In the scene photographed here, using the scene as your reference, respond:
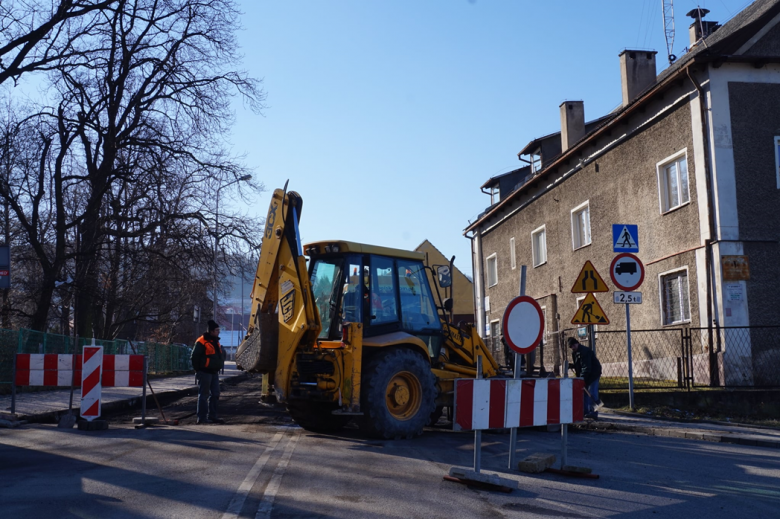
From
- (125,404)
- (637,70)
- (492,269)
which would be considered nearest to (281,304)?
(125,404)

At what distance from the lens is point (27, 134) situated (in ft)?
69.0

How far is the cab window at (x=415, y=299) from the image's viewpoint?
11312 mm

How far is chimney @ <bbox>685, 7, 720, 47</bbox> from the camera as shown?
77.9 feet

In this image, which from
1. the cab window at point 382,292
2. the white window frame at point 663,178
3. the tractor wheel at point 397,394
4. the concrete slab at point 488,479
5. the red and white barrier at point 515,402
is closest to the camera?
the concrete slab at point 488,479

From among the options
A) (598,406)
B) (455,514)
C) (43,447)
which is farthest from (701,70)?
(43,447)

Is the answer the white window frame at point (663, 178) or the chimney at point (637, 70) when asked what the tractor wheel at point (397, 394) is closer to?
the white window frame at point (663, 178)

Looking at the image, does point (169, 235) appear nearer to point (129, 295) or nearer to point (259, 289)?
point (129, 295)

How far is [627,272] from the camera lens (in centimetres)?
1362

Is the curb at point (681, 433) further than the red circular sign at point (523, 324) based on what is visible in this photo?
Yes

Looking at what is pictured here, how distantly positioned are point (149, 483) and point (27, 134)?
17.2 meters

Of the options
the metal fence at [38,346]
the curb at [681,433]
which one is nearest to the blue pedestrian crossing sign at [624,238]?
the curb at [681,433]

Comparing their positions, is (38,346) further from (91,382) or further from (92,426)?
(92,426)

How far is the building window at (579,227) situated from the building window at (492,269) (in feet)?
26.2

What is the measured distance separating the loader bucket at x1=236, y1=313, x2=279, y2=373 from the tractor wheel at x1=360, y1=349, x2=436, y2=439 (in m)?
1.44
